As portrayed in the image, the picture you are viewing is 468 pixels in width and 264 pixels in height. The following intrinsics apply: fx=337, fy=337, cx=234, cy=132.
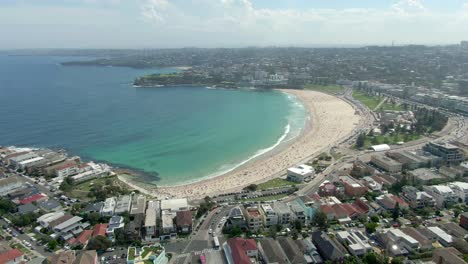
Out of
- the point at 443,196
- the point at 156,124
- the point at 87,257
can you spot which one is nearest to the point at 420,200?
the point at 443,196

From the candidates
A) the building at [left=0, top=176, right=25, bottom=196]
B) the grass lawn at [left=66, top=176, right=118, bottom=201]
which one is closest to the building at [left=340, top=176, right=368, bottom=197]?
the grass lawn at [left=66, top=176, right=118, bottom=201]

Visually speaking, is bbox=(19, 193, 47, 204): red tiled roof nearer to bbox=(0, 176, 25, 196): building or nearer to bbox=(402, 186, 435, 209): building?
bbox=(0, 176, 25, 196): building

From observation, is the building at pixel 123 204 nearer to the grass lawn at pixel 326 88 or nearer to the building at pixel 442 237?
the building at pixel 442 237

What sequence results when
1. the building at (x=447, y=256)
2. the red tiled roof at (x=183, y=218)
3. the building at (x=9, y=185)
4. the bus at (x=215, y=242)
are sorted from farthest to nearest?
the building at (x=9, y=185) < the red tiled roof at (x=183, y=218) < the bus at (x=215, y=242) < the building at (x=447, y=256)

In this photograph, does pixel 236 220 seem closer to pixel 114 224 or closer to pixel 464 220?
pixel 114 224

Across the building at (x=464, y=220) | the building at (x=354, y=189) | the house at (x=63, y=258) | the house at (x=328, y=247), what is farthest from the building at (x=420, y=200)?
the house at (x=63, y=258)

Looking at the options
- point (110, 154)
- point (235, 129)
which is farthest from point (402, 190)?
point (110, 154)
